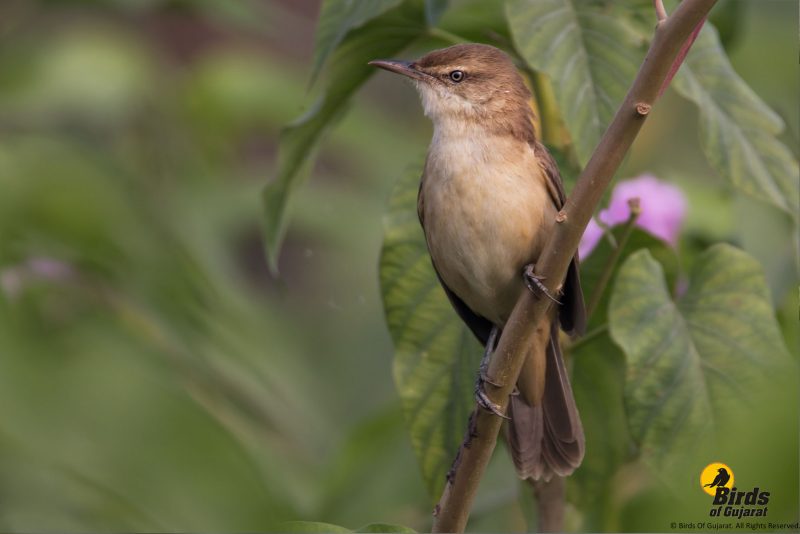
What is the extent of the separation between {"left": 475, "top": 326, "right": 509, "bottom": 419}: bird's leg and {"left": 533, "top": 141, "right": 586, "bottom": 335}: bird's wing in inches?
5.5

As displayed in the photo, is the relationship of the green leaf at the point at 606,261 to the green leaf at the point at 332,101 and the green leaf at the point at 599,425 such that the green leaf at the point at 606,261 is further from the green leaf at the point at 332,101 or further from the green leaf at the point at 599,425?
the green leaf at the point at 332,101

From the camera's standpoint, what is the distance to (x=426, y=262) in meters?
1.97

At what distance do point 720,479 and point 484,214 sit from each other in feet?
3.35

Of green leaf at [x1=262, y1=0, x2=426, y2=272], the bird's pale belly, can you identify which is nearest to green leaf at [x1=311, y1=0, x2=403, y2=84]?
green leaf at [x1=262, y1=0, x2=426, y2=272]

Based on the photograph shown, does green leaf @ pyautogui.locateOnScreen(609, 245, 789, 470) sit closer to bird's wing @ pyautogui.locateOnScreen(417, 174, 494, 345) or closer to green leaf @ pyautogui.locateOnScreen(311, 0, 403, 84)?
bird's wing @ pyautogui.locateOnScreen(417, 174, 494, 345)

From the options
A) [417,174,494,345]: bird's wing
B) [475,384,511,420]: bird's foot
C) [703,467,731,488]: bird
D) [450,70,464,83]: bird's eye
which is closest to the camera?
[703,467,731,488]: bird

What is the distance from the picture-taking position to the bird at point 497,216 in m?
1.98

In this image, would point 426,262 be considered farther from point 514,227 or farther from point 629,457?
point 629,457

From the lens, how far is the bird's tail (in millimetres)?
1871

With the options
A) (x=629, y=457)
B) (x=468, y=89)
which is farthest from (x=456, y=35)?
(x=629, y=457)

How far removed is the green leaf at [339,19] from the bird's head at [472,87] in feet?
0.35

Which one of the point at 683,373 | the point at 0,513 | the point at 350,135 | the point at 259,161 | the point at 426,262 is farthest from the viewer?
the point at 259,161

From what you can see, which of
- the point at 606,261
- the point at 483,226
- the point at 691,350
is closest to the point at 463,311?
the point at 483,226

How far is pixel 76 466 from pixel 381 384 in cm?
331
